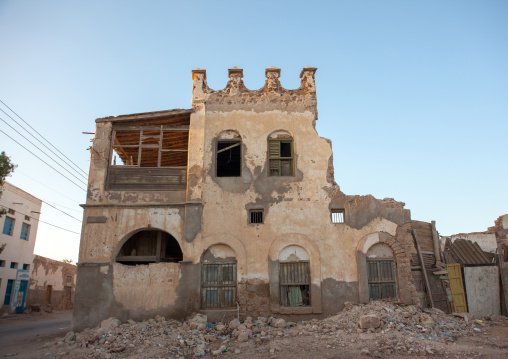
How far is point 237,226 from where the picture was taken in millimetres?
12211

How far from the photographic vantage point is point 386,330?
970 centimetres

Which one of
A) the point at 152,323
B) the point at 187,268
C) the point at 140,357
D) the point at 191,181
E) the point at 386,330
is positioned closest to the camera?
the point at 140,357

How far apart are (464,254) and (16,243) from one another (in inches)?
967

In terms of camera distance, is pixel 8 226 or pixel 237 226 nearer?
pixel 237 226

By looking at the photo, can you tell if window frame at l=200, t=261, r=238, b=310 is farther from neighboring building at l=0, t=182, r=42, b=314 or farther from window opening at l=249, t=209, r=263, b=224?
neighboring building at l=0, t=182, r=42, b=314

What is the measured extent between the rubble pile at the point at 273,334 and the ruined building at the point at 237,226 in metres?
0.52

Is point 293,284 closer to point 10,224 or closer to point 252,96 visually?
point 252,96

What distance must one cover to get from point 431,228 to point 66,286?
26.8 metres

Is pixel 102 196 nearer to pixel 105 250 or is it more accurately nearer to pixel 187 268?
pixel 105 250

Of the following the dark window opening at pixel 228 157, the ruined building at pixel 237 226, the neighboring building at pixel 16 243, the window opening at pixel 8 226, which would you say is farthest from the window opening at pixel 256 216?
the window opening at pixel 8 226

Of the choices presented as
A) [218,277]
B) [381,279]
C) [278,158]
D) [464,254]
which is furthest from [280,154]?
[464,254]

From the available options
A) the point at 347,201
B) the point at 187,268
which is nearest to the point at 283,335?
the point at 187,268

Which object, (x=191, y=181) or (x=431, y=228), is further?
(x=431, y=228)

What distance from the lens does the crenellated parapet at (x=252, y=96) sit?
13.5m
